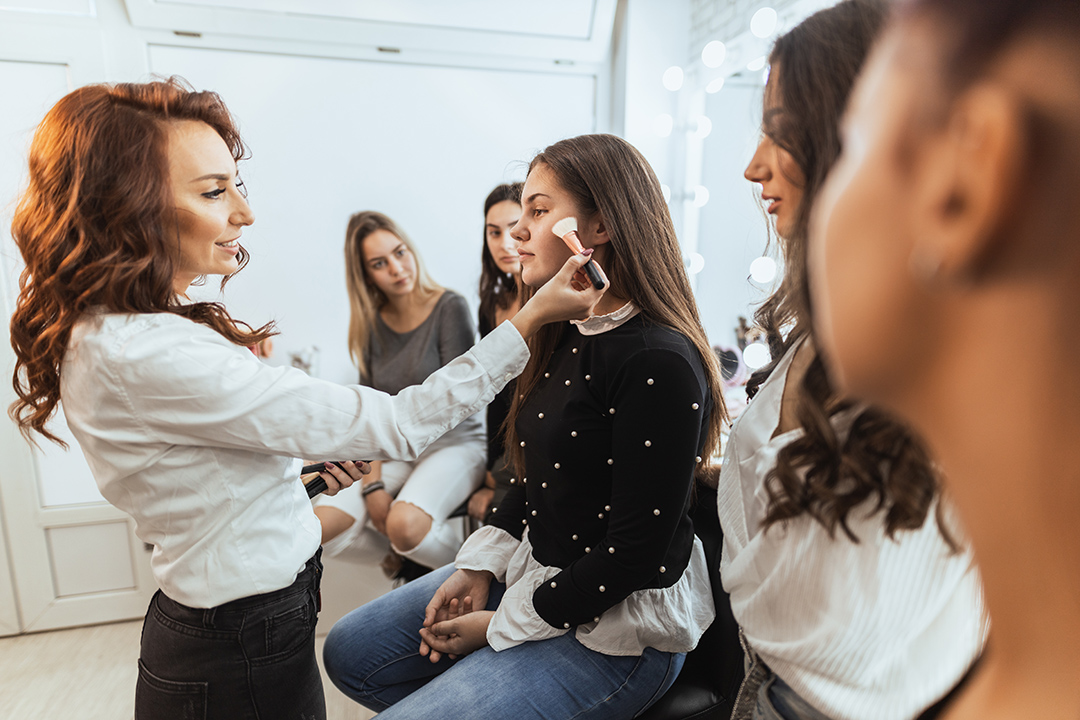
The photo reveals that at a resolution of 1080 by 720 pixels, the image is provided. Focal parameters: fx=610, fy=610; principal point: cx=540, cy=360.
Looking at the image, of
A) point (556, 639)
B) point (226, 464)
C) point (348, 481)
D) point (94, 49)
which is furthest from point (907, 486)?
point (94, 49)

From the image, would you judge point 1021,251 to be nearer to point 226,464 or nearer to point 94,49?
point 226,464

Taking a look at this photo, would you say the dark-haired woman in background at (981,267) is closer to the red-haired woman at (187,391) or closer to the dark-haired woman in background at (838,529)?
the dark-haired woman in background at (838,529)

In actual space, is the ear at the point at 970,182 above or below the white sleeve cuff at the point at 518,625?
above

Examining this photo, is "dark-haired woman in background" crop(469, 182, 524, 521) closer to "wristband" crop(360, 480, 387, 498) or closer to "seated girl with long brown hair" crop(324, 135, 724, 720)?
"wristband" crop(360, 480, 387, 498)

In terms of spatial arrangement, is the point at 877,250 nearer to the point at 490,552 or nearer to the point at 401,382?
the point at 490,552

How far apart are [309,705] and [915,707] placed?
0.77 metres

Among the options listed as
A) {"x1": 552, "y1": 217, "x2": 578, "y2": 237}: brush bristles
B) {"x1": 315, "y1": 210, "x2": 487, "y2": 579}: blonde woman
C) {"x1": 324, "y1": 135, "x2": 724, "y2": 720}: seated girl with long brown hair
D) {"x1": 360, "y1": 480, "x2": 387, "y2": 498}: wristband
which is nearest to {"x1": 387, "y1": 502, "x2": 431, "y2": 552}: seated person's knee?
{"x1": 315, "y1": 210, "x2": 487, "y2": 579}: blonde woman

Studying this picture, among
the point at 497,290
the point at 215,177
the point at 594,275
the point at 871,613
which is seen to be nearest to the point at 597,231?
the point at 594,275

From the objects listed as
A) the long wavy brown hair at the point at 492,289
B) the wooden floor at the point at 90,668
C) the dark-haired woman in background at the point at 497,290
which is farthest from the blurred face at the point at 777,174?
the wooden floor at the point at 90,668

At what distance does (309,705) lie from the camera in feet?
2.87

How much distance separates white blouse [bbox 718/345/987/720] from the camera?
0.50 m

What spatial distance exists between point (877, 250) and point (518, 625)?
84cm

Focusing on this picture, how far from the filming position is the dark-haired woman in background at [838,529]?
18.5 inches

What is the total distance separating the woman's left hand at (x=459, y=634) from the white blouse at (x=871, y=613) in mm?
555
